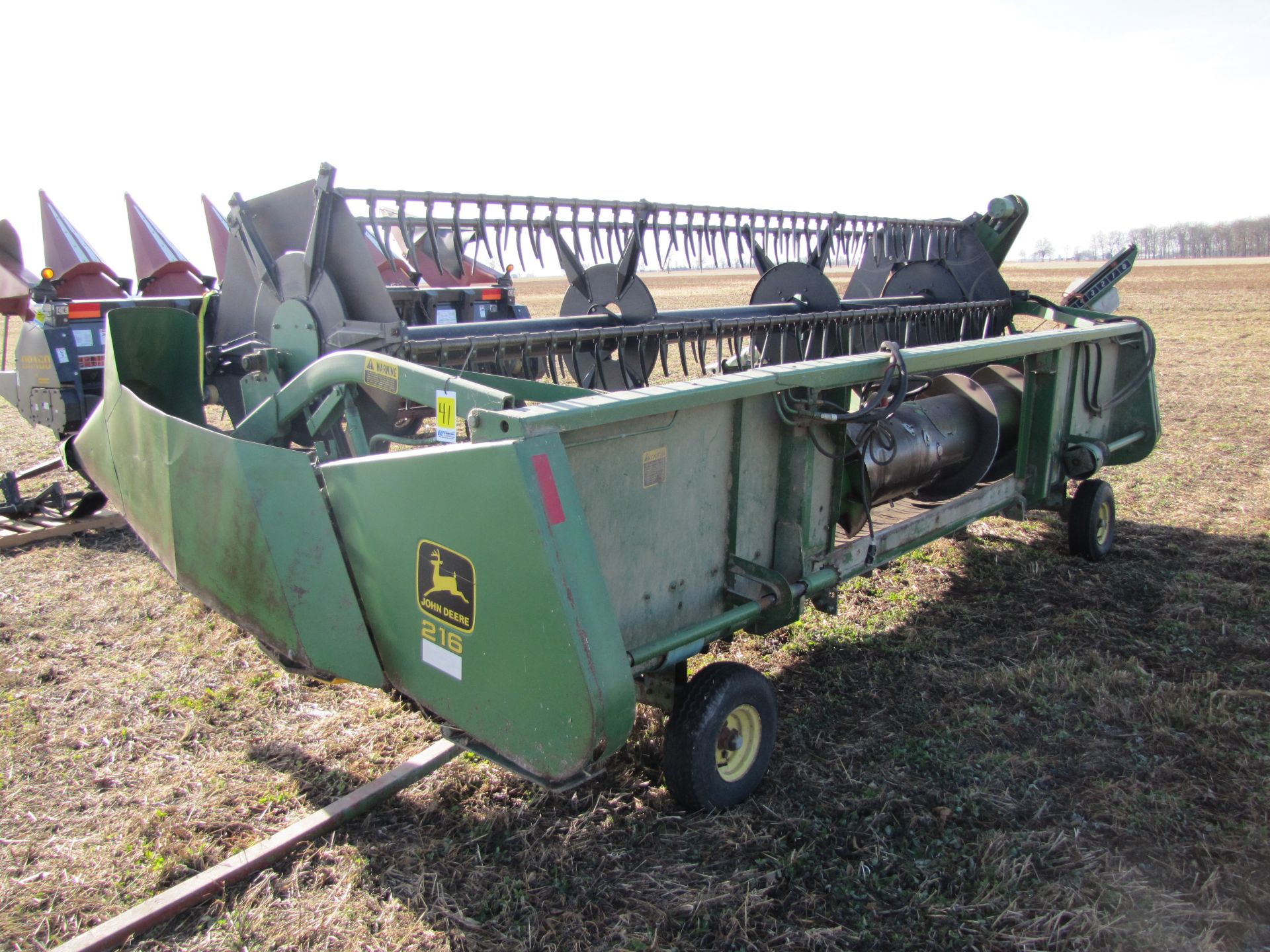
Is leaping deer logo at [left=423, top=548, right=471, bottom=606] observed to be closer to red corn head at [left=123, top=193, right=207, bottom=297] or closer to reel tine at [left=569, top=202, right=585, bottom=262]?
reel tine at [left=569, top=202, right=585, bottom=262]

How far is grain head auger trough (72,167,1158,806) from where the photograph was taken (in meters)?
2.08

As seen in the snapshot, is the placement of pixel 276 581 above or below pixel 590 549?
below

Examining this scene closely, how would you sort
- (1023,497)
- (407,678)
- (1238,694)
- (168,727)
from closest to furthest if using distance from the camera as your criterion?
(407,678) < (168,727) < (1238,694) < (1023,497)

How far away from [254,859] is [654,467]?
5.05 feet

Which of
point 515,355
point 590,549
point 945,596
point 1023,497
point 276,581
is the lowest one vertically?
point 945,596

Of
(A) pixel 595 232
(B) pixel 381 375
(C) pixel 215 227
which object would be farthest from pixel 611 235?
(C) pixel 215 227

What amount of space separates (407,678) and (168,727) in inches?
53.6

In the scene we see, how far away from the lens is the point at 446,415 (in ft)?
7.38

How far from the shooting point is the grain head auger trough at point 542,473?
2.08m

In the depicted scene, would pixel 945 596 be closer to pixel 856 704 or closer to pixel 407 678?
pixel 856 704

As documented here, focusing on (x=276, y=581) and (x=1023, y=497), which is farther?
(x=1023, y=497)

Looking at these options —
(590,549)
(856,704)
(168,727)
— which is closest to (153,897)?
(168,727)

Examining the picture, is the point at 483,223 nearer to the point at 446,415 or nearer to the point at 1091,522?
the point at 446,415

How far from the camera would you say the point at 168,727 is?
3145 mm
